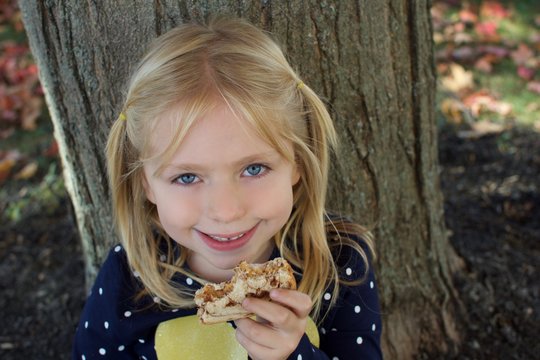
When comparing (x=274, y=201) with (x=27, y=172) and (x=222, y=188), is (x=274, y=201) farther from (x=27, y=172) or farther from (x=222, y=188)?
(x=27, y=172)

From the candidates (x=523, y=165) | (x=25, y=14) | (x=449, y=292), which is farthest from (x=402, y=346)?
(x=25, y=14)

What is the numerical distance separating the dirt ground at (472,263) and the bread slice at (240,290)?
116 cm

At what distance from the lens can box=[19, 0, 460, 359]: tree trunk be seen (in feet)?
5.84

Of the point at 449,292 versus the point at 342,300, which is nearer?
the point at 342,300

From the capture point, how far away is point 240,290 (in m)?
1.47

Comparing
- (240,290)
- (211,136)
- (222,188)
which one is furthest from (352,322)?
(211,136)

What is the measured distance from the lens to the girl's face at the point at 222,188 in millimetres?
1490

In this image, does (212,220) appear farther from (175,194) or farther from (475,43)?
(475,43)

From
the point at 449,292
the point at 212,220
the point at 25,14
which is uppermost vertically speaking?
the point at 25,14

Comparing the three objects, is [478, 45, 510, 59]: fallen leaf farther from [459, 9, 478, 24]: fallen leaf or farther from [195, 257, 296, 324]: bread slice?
[195, 257, 296, 324]: bread slice

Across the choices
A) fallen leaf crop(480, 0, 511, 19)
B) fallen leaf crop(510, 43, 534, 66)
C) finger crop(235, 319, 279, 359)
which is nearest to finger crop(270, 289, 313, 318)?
finger crop(235, 319, 279, 359)

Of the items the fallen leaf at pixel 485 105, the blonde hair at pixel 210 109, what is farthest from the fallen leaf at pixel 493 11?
the blonde hair at pixel 210 109

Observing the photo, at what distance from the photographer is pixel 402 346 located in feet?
7.79

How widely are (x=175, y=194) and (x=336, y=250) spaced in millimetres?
564
